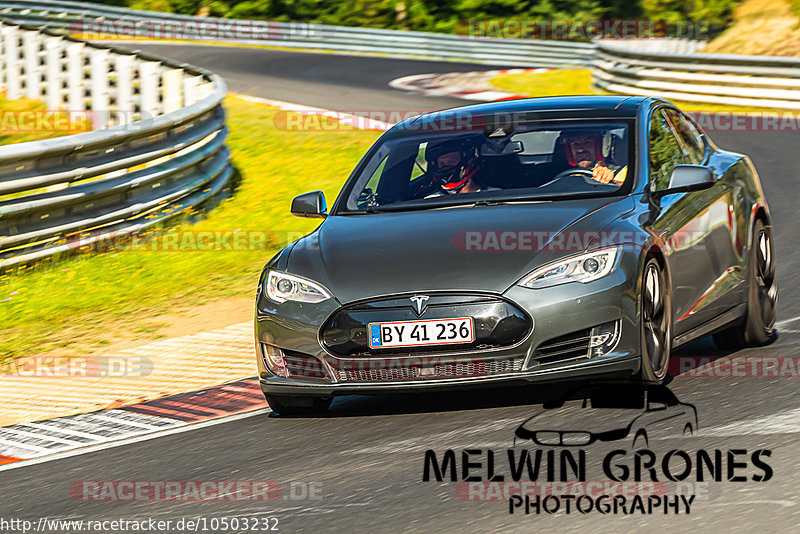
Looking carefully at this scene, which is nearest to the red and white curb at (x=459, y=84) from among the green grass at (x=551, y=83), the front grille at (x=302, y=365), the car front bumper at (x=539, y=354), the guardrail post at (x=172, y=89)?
the green grass at (x=551, y=83)

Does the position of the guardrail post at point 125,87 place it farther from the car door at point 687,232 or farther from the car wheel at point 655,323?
the car wheel at point 655,323

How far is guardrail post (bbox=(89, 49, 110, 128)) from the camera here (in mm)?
21125

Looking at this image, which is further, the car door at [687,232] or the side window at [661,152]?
the side window at [661,152]

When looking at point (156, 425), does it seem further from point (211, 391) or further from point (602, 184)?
point (602, 184)

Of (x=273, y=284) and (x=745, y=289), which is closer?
(x=273, y=284)

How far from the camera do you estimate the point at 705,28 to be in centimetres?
4031

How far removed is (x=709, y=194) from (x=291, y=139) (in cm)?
1244

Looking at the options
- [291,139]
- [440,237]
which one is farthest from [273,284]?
[291,139]

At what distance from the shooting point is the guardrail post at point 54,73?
2266 centimetres

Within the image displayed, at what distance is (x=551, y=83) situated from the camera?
28062 millimetres

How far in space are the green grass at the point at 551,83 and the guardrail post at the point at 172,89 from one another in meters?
8.28

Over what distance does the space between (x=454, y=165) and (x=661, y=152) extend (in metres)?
1.18

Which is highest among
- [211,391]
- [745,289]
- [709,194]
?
[709,194]

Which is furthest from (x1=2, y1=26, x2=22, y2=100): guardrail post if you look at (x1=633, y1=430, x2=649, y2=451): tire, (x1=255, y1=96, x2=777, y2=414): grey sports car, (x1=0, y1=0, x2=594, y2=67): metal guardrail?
(x1=633, y1=430, x2=649, y2=451): tire
